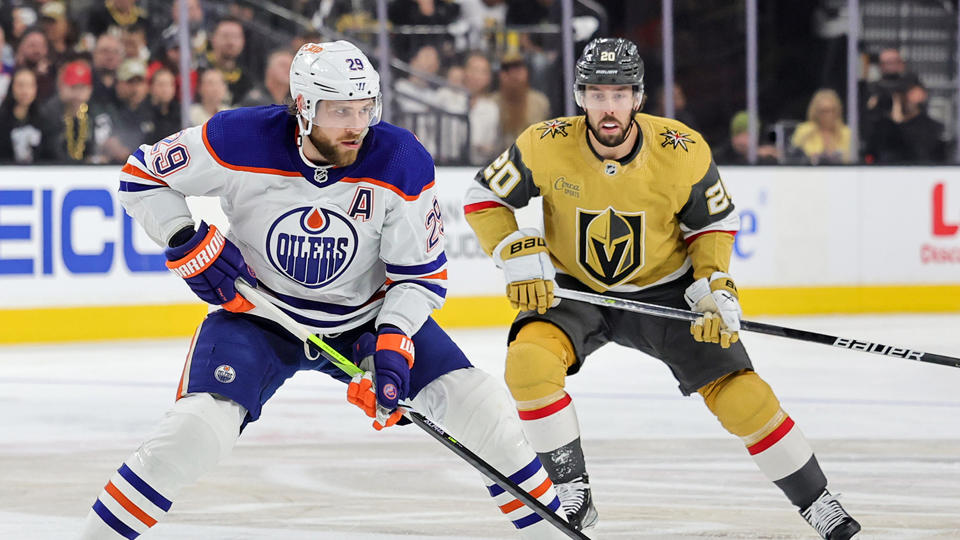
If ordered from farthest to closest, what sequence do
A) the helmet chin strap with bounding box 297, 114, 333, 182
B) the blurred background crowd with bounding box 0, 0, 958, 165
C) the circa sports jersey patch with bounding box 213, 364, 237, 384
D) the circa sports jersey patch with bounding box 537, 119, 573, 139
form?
the blurred background crowd with bounding box 0, 0, 958, 165, the circa sports jersey patch with bounding box 537, 119, 573, 139, the helmet chin strap with bounding box 297, 114, 333, 182, the circa sports jersey patch with bounding box 213, 364, 237, 384

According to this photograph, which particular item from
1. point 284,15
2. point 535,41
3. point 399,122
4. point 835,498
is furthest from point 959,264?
point 835,498

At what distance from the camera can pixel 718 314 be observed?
329cm

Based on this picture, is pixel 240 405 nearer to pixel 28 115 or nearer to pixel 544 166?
pixel 544 166

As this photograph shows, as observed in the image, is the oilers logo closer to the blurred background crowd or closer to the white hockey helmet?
the white hockey helmet

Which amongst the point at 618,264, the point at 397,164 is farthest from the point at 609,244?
the point at 397,164

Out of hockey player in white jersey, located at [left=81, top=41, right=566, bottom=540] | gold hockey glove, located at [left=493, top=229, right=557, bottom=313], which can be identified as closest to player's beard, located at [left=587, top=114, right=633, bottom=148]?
gold hockey glove, located at [left=493, top=229, right=557, bottom=313]

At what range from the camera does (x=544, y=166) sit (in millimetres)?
3434

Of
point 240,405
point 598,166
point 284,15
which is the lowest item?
point 240,405

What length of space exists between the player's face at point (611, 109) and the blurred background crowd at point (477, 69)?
4.30 meters

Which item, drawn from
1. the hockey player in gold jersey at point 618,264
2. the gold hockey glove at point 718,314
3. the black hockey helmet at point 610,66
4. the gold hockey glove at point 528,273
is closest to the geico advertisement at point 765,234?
the hockey player in gold jersey at point 618,264

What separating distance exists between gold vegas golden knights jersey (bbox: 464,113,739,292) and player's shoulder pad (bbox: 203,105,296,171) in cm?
79

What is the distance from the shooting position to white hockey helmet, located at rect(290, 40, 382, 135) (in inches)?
107

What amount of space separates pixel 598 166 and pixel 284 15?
14.9ft

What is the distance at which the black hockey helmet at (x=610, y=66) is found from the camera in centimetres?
329
